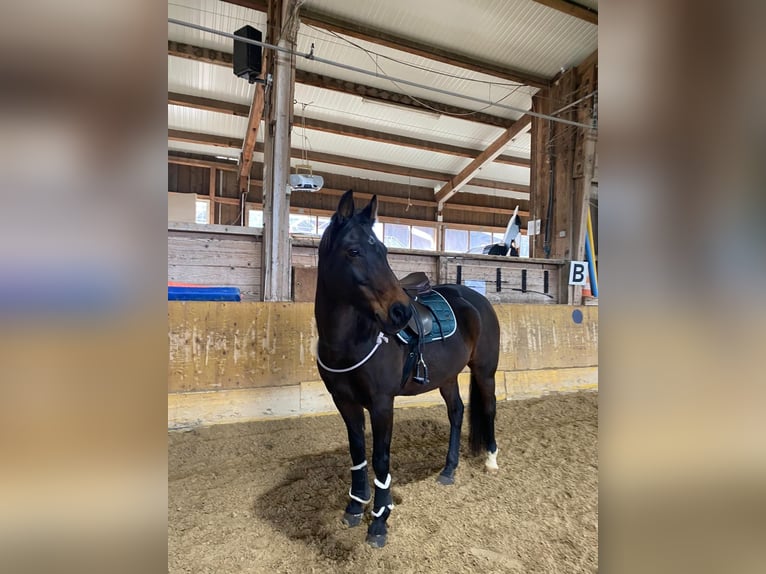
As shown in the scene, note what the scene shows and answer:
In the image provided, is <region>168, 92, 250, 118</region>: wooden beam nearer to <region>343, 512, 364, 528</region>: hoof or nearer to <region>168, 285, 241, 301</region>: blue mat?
<region>168, 285, 241, 301</region>: blue mat

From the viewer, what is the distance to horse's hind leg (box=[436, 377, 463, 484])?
81.5 inches

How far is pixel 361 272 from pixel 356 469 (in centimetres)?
90

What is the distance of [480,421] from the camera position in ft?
7.61

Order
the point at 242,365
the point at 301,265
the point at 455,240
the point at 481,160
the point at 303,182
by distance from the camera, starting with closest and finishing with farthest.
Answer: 1. the point at 242,365
2. the point at 301,265
3. the point at 303,182
4. the point at 481,160
5. the point at 455,240

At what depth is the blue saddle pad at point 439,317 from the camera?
77.6 inches

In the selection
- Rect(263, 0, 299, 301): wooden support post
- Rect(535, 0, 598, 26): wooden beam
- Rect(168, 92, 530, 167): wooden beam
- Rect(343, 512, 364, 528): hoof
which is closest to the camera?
Rect(343, 512, 364, 528): hoof

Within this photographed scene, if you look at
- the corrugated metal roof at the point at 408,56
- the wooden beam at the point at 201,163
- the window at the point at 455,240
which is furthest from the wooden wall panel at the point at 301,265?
the window at the point at 455,240

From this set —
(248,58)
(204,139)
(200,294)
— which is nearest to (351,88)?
(248,58)

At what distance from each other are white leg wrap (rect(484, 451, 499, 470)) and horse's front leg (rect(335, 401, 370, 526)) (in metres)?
0.88

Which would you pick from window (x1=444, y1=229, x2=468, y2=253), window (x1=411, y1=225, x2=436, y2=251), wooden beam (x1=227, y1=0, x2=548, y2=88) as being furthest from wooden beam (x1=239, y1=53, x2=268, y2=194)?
window (x1=444, y1=229, x2=468, y2=253)

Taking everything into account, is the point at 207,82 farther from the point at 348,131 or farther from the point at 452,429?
the point at 452,429

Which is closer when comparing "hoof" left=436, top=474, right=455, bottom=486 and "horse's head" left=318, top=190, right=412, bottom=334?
"horse's head" left=318, top=190, right=412, bottom=334
